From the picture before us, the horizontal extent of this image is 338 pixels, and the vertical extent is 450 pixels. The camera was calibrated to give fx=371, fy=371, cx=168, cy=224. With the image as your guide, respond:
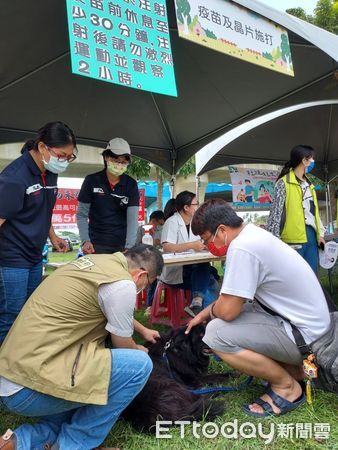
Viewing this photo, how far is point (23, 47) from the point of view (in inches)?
133

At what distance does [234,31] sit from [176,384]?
2.28 m

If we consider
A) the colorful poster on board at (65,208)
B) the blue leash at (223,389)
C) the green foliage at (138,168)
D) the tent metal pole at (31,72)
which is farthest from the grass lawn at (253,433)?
the colorful poster on board at (65,208)

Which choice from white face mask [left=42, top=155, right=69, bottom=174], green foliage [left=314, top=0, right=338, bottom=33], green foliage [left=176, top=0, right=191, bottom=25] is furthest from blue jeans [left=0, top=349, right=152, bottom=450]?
green foliage [left=314, top=0, right=338, bottom=33]

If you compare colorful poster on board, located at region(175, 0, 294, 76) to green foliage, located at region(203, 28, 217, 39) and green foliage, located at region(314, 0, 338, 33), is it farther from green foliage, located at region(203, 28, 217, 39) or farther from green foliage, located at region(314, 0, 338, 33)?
green foliage, located at region(314, 0, 338, 33)

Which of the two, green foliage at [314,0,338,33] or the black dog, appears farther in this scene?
green foliage at [314,0,338,33]

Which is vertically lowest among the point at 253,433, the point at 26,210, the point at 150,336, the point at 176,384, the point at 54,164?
the point at 253,433

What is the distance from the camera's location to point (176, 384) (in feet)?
6.98

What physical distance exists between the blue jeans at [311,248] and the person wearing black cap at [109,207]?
1.72m

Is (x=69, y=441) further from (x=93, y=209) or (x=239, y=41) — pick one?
(x=239, y=41)

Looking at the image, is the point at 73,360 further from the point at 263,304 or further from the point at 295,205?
the point at 295,205

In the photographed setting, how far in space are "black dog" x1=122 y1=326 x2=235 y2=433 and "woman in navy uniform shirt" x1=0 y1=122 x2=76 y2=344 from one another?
0.89 metres

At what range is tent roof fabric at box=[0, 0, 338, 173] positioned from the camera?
10.1ft

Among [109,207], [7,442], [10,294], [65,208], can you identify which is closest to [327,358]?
[7,442]

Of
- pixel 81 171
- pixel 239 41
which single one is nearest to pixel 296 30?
pixel 239 41
